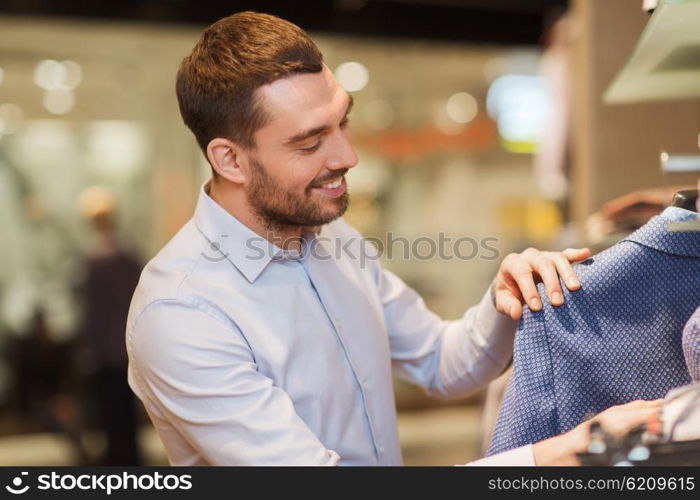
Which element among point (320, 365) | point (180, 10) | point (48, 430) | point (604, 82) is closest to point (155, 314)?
point (320, 365)

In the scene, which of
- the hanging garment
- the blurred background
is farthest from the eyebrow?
the blurred background

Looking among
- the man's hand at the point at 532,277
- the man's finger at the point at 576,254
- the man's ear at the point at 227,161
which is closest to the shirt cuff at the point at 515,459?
the man's hand at the point at 532,277

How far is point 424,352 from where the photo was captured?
167 centimetres

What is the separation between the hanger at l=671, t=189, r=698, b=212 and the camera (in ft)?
3.81

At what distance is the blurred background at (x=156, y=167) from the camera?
4418 millimetres

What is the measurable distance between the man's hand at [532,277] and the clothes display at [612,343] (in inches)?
1.1

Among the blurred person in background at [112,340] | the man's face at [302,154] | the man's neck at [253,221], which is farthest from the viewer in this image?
the blurred person in background at [112,340]

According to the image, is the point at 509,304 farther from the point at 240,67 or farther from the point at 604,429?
the point at 240,67

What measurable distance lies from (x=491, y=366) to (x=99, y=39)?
4.31 metres

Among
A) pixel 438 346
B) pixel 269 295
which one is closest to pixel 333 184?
pixel 269 295

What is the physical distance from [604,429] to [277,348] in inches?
22.0

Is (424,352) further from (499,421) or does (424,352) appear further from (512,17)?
(512,17)

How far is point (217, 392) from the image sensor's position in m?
1.20

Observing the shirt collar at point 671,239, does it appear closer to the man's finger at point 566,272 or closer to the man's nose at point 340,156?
the man's finger at point 566,272
